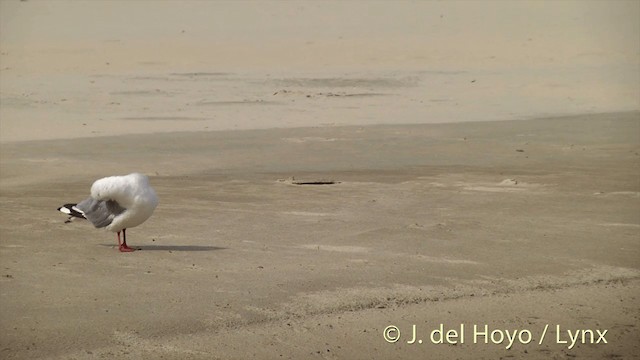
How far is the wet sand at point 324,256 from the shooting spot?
24.2ft

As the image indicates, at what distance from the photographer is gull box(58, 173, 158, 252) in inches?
365

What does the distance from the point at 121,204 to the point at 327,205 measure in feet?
9.62

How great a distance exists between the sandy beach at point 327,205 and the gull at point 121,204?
26 centimetres

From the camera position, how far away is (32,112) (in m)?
20.8

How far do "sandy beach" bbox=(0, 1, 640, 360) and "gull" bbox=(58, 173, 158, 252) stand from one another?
0.26 meters

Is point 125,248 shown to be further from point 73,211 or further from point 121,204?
point 73,211

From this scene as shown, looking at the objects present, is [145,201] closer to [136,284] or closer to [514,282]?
[136,284]

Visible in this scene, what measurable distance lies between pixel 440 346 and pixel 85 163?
29.1 ft

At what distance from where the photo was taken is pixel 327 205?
11.8 m

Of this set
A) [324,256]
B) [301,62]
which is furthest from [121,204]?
[301,62]

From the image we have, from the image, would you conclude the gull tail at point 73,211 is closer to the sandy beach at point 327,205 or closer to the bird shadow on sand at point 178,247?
the sandy beach at point 327,205

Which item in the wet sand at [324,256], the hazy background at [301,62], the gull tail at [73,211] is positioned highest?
the hazy background at [301,62]

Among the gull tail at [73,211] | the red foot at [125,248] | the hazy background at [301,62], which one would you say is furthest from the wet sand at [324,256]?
the hazy background at [301,62]

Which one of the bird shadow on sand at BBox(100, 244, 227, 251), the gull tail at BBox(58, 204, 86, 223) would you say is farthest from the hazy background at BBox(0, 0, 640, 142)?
the bird shadow on sand at BBox(100, 244, 227, 251)
